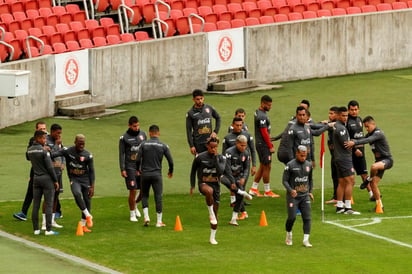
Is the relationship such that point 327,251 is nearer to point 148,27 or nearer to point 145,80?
point 145,80

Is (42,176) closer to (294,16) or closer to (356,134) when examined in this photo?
(356,134)

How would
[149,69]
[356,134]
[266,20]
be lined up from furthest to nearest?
[266,20]
[149,69]
[356,134]

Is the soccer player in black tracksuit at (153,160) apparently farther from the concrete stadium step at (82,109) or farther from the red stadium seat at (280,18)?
the red stadium seat at (280,18)

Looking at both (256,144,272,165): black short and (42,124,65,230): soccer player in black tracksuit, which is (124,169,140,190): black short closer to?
(42,124,65,230): soccer player in black tracksuit

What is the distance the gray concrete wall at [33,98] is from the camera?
104 feet

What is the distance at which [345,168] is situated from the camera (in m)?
24.3

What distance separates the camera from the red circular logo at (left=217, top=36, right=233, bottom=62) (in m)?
37.2

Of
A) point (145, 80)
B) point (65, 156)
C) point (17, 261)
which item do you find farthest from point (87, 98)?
point (17, 261)

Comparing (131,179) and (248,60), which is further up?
(248,60)

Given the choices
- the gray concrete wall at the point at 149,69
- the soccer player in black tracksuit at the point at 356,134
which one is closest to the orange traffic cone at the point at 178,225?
the soccer player in black tracksuit at the point at 356,134

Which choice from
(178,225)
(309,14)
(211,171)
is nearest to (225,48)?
(309,14)

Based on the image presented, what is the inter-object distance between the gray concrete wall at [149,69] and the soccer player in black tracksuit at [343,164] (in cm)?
1087

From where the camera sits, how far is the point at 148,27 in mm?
38594

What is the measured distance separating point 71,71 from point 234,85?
5518 millimetres
